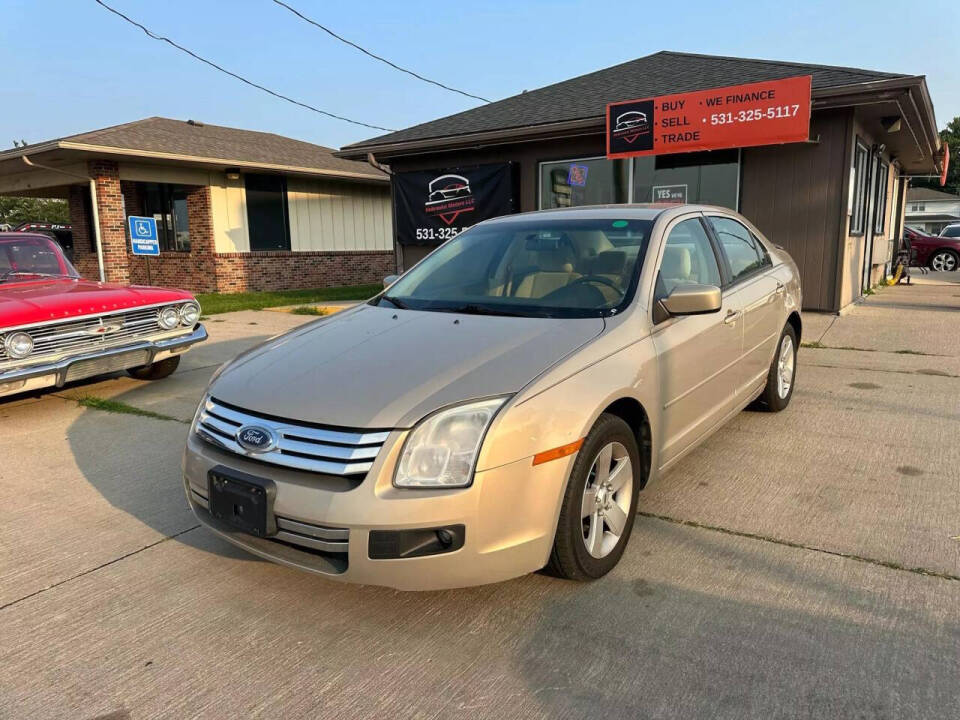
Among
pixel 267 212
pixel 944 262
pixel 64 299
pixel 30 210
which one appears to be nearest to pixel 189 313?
pixel 64 299

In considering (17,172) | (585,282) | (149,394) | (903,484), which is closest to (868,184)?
(903,484)

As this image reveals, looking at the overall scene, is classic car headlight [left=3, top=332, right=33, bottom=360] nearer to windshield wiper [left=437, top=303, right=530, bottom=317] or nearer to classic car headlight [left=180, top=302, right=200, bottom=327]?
classic car headlight [left=180, top=302, right=200, bottom=327]

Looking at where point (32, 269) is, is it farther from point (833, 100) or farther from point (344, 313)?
point (833, 100)

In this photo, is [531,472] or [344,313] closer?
[531,472]

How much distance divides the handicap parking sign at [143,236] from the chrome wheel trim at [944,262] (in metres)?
23.2

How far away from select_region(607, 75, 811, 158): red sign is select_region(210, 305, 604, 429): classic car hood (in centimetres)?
776

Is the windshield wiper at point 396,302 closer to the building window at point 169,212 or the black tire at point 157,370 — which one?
the black tire at point 157,370

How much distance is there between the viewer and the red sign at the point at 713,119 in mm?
9250

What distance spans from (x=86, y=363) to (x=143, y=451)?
1.44 meters

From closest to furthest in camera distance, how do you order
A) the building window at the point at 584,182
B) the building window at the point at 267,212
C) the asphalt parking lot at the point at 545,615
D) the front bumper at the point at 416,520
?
1. the asphalt parking lot at the point at 545,615
2. the front bumper at the point at 416,520
3. the building window at the point at 584,182
4. the building window at the point at 267,212

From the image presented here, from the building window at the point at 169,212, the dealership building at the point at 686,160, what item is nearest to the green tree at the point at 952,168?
→ the dealership building at the point at 686,160

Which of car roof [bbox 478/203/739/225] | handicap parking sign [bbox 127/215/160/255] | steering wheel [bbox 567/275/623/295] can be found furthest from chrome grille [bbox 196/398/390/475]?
handicap parking sign [bbox 127/215/160/255]

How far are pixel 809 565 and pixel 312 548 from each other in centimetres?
211

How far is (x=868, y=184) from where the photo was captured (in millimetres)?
12062
